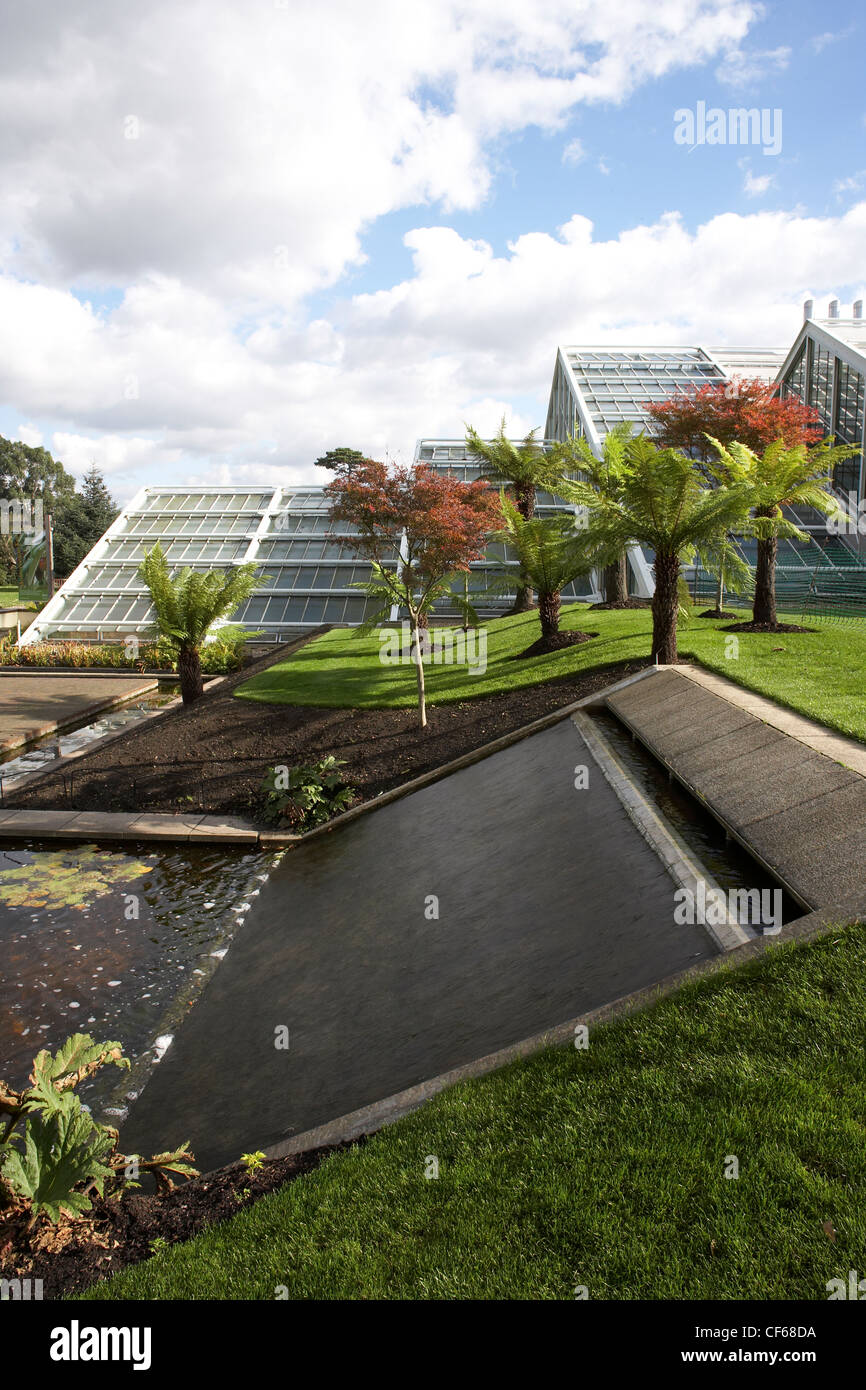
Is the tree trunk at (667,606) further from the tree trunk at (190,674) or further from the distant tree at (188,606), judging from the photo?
the tree trunk at (190,674)

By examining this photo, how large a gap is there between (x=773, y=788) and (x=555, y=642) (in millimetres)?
10198

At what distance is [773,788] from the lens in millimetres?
8125

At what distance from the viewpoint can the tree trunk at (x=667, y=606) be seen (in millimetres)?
13977

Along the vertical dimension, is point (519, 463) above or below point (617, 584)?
above

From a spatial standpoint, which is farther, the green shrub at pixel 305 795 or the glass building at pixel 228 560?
the glass building at pixel 228 560

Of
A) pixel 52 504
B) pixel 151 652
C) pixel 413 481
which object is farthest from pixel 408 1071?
pixel 52 504

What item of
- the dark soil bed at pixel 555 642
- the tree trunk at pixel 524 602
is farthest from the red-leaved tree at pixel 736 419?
the tree trunk at pixel 524 602

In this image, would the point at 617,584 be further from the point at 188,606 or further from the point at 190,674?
the point at 190,674

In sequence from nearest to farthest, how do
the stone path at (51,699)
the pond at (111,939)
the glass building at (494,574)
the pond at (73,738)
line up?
1. the pond at (111,939)
2. the pond at (73,738)
3. the stone path at (51,699)
4. the glass building at (494,574)

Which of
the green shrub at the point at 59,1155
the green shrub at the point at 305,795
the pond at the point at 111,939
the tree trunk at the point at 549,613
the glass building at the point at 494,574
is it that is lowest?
the pond at the point at 111,939

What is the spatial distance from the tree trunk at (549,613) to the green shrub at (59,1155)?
1425 cm

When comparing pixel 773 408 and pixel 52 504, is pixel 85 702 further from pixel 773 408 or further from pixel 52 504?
pixel 52 504

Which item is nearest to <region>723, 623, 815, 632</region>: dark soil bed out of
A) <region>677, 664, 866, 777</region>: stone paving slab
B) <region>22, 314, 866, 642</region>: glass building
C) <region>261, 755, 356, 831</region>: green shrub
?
<region>677, 664, 866, 777</region>: stone paving slab

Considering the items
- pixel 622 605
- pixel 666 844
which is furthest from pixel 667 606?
pixel 622 605
